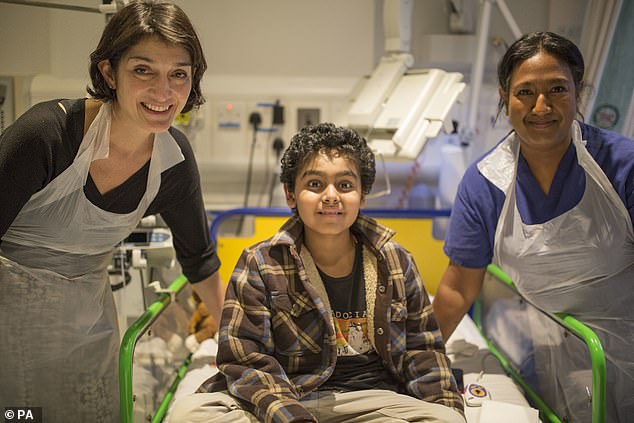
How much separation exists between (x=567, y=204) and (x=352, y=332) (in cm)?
77

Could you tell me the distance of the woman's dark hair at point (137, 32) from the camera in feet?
5.56

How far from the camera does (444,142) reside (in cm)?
337

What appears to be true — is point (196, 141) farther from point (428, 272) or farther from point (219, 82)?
point (428, 272)

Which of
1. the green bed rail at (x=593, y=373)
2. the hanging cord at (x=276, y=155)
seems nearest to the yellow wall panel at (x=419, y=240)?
the hanging cord at (x=276, y=155)

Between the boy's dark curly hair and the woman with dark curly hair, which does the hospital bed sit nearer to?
the woman with dark curly hair

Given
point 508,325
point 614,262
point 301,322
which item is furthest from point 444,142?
point 301,322

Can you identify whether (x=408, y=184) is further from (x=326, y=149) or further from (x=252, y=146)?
(x=326, y=149)

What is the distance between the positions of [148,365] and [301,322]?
1.89 feet

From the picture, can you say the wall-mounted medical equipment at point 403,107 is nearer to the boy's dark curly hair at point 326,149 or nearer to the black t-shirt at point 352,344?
the boy's dark curly hair at point 326,149

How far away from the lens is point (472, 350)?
2600 millimetres

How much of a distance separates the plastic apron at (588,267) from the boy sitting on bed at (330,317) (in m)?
0.42

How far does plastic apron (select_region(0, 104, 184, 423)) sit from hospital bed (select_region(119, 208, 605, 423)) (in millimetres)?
150

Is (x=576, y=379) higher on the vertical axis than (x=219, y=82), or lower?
lower

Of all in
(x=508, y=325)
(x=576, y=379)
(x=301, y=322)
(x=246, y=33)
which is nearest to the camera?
(x=301, y=322)
